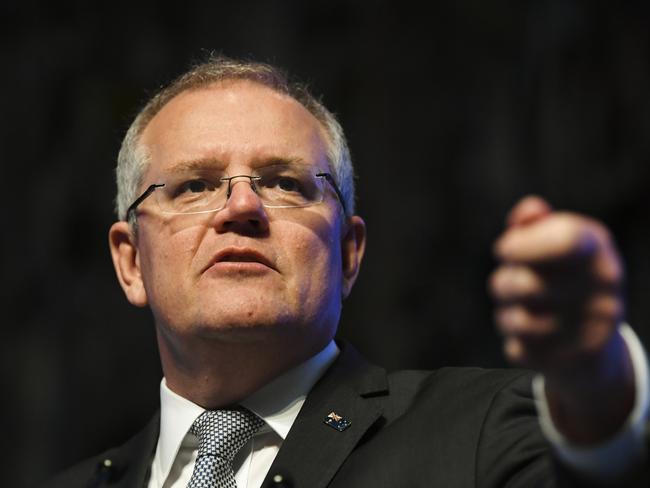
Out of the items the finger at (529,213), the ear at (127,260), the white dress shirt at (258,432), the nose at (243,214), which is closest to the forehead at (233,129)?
the nose at (243,214)

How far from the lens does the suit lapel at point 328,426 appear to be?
2.26 metres

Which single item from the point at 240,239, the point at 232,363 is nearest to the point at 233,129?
the point at 240,239

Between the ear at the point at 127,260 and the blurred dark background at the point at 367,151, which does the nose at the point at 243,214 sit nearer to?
the ear at the point at 127,260

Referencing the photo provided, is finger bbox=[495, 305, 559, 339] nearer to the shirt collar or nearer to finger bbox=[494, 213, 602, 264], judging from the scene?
finger bbox=[494, 213, 602, 264]

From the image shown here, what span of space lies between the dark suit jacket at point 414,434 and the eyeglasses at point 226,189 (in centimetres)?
49

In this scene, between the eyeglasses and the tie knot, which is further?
the eyeglasses

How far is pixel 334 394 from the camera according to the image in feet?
8.20

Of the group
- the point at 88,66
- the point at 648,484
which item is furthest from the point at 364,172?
the point at 648,484

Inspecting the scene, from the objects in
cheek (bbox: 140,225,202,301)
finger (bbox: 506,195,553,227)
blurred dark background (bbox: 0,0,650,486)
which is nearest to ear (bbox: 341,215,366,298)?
cheek (bbox: 140,225,202,301)

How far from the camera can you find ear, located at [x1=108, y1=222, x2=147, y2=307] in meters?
2.91

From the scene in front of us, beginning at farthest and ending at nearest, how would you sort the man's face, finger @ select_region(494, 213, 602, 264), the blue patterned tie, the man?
1. the man's face
2. the blue patterned tie
3. the man
4. finger @ select_region(494, 213, 602, 264)

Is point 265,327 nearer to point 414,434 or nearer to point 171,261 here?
point 171,261

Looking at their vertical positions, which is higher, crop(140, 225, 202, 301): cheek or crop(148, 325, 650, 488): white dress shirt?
crop(140, 225, 202, 301): cheek

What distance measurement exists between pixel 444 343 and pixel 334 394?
2882 mm
